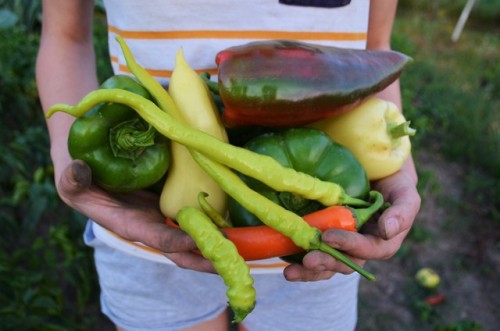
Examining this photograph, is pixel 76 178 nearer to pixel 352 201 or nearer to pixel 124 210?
pixel 124 210

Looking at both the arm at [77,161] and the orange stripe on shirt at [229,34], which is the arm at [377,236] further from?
the orange stripe on shirt at [229,34]

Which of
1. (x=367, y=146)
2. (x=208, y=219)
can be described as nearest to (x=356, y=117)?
(x=367, y=146)

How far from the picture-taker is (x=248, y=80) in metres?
0.86

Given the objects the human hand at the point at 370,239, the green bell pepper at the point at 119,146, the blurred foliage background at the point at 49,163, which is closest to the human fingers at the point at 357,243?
the human hand at the point at 370,239

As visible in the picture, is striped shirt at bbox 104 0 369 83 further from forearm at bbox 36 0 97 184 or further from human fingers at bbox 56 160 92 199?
human fingers at bbox 56 160 92 199

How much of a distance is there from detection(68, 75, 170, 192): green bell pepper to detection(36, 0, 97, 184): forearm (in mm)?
238

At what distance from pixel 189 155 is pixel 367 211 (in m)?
0.33

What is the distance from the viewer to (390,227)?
2.60 feet

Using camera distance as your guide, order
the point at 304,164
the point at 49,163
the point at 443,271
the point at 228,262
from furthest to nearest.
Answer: the point at 443,271, the point at 49,163, the point at 304,164, the point at 228,262

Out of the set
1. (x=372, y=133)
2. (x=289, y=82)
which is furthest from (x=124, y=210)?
(x=372, y=133)

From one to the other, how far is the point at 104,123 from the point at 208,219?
0.26 meters

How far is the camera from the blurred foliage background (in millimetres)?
1729

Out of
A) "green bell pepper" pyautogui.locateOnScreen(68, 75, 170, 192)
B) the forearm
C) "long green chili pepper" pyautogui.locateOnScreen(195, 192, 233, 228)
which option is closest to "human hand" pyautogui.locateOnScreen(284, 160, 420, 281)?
"long green chili pepper" pyautogui.locateOnScreen(195, 192, 233, 228)

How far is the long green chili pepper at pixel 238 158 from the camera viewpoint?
2.67 ft
